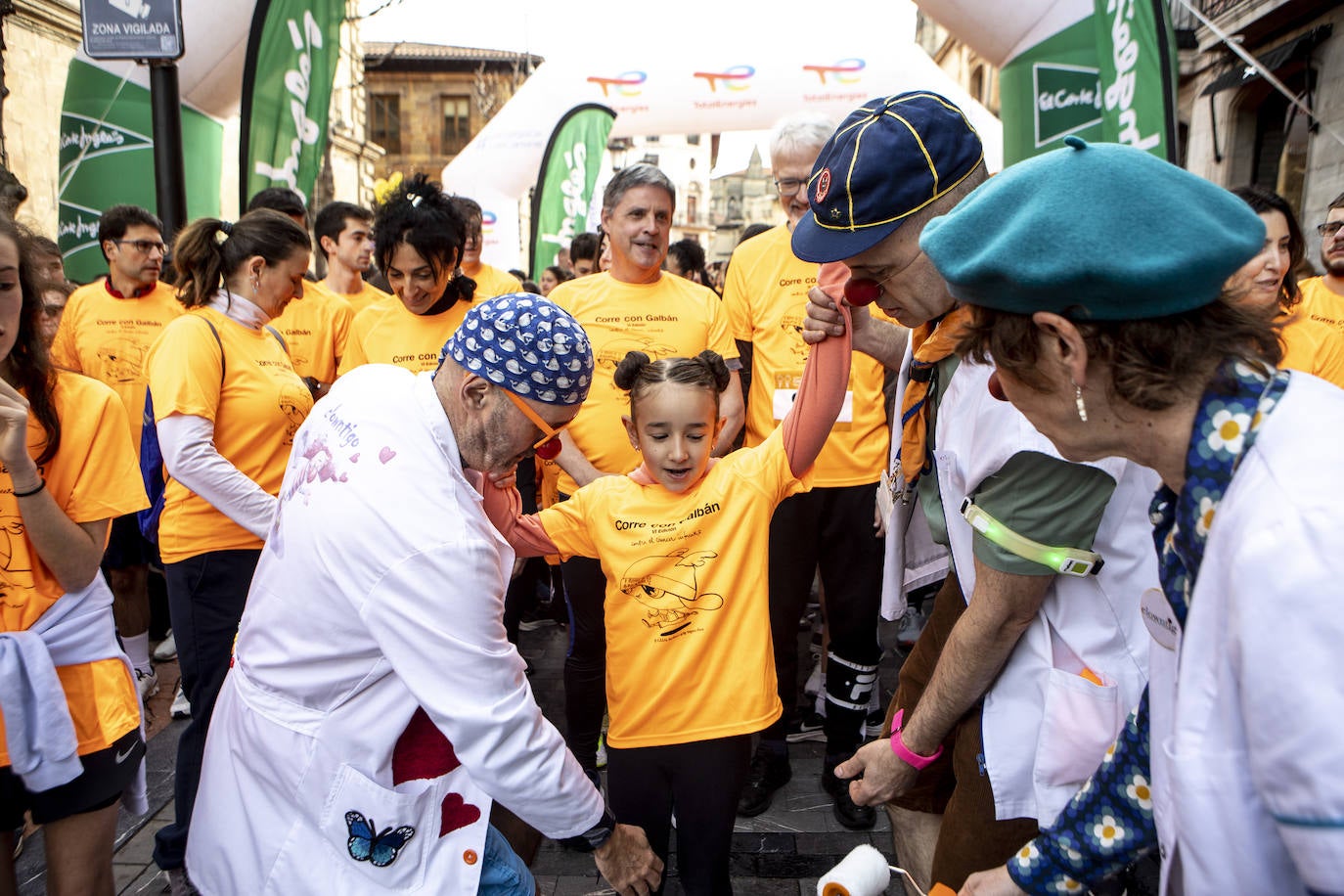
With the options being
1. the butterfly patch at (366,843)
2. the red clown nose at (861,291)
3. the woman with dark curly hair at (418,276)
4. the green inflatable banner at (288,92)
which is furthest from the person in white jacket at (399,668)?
the green inflatable banner at (288,92)

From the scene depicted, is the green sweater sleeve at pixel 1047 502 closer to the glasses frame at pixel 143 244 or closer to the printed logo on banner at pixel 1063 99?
the printed logo on banner at pixel 1063 99

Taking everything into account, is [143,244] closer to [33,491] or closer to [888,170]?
[33,491]

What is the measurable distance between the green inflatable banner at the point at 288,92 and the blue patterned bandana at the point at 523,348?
12.0ft

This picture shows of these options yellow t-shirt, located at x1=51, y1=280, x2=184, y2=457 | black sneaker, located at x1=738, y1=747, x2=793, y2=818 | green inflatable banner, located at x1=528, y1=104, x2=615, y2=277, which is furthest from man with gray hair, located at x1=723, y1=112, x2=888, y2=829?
green inflatable banner, located at x1=528, y1=104, x2=615, y2=277

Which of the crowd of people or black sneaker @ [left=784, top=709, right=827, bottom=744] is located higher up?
the crowd of people

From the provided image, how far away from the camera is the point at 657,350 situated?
12.0 feet

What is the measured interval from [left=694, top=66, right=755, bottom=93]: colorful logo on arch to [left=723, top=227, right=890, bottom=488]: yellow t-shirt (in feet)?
28.3

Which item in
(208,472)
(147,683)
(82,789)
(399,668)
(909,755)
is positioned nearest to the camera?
(399,668)

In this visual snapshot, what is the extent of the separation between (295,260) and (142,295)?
218cm

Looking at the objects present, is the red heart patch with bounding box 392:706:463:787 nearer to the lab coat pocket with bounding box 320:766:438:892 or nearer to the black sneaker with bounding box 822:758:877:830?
the lab coat pocket with bounding box 320:766:438:892

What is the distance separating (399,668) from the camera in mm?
1505

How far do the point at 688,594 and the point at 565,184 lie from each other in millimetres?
9204

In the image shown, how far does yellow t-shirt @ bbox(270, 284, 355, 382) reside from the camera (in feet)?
15.3

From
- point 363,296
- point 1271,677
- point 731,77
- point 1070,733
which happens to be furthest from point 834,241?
point 731,77
